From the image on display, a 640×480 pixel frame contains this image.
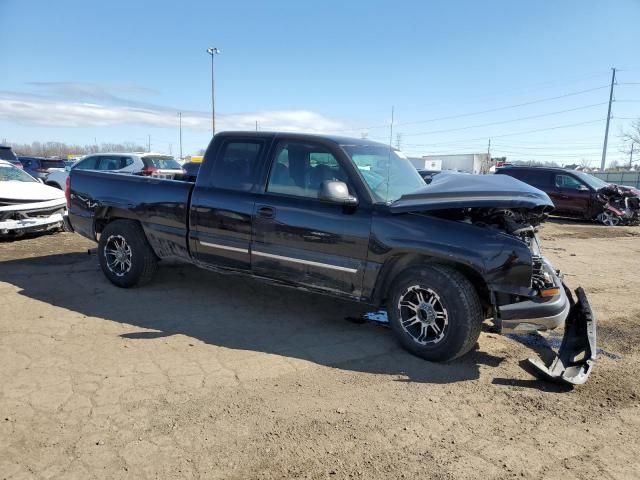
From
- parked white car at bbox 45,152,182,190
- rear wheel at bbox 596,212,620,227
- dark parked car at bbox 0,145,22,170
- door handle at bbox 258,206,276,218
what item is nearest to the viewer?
door handle at bbox 258,206,276,218

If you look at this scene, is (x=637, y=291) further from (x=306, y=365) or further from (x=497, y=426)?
(x=306, y=365)

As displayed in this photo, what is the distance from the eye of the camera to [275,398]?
3.33 meters

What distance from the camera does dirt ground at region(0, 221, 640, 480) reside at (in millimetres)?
2650

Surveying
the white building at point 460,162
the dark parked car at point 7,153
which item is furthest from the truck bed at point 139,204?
the white building at point 460,162

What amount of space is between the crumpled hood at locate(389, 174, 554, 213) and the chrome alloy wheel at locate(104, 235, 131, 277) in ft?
11.0

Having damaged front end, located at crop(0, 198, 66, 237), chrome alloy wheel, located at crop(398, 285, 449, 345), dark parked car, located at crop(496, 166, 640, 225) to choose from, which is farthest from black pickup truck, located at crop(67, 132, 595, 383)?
dark parked car, located at crop(496, 166, 640, 225)

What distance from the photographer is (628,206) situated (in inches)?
587

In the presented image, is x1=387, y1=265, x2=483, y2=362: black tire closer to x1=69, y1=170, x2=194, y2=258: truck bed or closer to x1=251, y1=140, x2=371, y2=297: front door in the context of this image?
x1=251, y1=140, x2=371, y2=297: front door

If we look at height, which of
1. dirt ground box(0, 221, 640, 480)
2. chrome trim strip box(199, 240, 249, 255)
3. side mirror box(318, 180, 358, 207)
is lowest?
dirt ground box(0, 221, 640, 480)

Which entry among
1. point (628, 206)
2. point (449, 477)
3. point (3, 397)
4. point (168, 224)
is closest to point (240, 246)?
point (168, 224)

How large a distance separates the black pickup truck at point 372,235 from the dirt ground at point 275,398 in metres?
0.38

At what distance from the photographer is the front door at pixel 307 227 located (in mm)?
4281

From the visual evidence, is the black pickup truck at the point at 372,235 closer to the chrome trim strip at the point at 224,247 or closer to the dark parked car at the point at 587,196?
the chrome trim strip at the point at 224,247

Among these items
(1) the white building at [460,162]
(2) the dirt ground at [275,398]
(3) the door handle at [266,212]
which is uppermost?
(1) the white building at [460,162]
